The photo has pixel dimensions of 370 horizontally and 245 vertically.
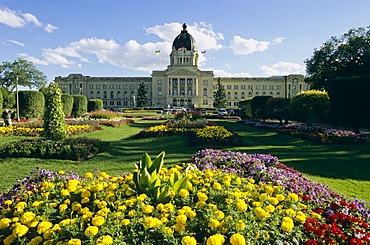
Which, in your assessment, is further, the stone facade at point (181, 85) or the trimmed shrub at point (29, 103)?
the stone facade at point (181, 85)

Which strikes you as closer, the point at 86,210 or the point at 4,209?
the point at 86,210

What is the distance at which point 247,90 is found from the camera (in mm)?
104125

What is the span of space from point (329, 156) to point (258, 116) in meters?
20.7

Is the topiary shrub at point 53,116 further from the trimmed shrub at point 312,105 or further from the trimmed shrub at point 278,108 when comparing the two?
the trimmed shrub at point 278,108

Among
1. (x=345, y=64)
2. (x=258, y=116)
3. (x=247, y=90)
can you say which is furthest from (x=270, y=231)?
(x=247, y=90)

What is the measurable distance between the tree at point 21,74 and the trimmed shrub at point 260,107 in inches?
2546

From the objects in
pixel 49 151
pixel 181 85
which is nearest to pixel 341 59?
pixel 49 151

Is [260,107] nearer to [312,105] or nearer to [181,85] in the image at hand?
[312,105]

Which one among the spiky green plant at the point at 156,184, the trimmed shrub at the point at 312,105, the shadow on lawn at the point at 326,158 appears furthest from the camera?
the trimmed shrub at the point at 312,105

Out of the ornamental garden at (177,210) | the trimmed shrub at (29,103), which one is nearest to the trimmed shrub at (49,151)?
the ornamental garden at (177,210)

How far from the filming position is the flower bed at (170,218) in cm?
288

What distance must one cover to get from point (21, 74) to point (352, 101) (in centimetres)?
7870

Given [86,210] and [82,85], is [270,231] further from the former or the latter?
[82,85]


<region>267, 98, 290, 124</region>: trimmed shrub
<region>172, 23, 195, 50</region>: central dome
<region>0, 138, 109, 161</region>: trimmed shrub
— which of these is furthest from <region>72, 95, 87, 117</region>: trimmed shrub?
<region>172, 23, 195, 50</region>: central dome
